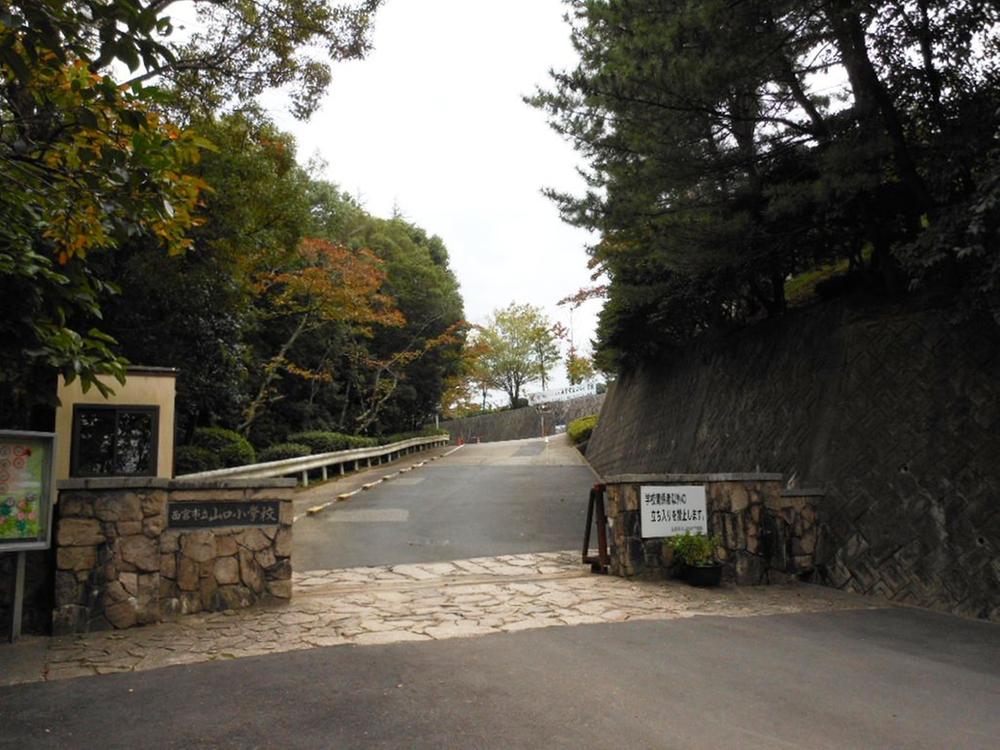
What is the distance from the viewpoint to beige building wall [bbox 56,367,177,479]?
9.90m

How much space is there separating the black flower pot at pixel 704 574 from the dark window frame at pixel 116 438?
812 centimetres

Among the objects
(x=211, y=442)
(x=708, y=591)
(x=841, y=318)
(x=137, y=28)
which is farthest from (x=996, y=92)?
(x=211, y=442)

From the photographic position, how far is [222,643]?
546cm

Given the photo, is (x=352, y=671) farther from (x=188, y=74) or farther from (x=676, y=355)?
(x=676, y=355)

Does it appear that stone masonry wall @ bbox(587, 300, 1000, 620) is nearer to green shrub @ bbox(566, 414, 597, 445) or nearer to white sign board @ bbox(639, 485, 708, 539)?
white sign board @ bbox(639, 485, 708, 539)

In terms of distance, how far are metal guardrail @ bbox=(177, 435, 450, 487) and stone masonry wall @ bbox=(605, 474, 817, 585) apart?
194 inches

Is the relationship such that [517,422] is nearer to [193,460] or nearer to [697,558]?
[193,460]

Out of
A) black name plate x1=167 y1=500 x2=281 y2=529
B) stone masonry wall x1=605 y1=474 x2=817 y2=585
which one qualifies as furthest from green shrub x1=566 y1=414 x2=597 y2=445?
black name plate x1=167 y1=500 x2=281 y2=529

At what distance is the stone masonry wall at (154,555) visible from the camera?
19.1 ft

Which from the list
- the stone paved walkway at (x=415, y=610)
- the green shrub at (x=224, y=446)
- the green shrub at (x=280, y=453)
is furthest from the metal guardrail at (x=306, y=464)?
the stone paved walkway at (x=415, y=610)

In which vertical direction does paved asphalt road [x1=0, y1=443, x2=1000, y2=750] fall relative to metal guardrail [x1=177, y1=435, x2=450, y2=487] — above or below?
below

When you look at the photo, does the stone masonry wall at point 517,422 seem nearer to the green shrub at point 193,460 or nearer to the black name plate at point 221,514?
the green shrub at point 193,460

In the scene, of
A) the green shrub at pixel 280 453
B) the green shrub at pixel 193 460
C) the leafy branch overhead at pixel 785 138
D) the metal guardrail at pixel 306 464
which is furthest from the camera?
the green shrub at pixel 280 453

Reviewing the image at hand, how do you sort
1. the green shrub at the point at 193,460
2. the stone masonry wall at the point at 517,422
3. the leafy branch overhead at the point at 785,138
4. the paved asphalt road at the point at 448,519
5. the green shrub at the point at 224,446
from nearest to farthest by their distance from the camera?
the leafy branch overhead at the point at 785,138, the paved asphalt road at the point at 448,519, the green shrub at the point at 193,460, the green shrub at the point at 224,446, the stone masonry wall at the point at 517,422
